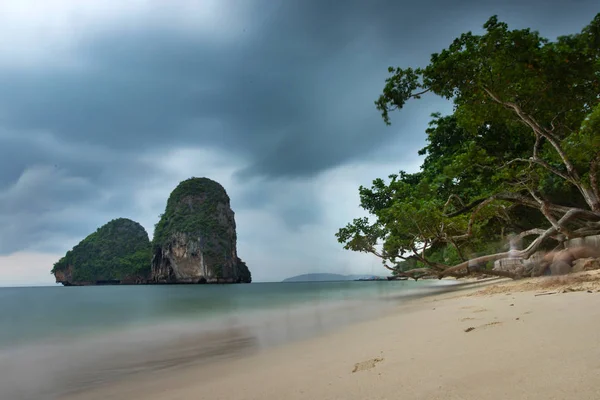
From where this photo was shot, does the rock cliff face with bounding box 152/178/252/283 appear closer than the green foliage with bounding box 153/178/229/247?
Yes

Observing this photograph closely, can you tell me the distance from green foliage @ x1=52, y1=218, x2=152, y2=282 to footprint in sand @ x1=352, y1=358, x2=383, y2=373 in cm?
12925

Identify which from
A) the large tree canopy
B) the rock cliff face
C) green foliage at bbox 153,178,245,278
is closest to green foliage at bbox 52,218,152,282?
the rock cliff face

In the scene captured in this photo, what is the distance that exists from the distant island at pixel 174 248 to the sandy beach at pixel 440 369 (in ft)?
338

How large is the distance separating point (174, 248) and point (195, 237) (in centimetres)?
775

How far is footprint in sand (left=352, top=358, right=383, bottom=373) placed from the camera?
3.07 metres

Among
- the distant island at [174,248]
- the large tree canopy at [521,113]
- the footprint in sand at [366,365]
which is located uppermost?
the distant island at [174,248]

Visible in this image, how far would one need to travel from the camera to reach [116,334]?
10.4 m

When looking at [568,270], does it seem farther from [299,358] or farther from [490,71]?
[299,358]

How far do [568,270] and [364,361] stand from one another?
12601 mm

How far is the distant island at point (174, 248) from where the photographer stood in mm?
103438

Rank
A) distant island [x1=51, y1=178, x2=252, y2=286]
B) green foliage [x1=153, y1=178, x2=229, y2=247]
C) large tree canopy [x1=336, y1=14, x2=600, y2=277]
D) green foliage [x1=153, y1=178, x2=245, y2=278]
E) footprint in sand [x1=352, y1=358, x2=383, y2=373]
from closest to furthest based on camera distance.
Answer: footprint in sand [x1=352, y1=358, x2=383, y2=373] < large tree canopy [x1=336, y1=14, x2=600, y2=277] < distant island [x1=51, y1=178, x2=252, y2=286] < green foliage [x1=153, y1=178, x2=245, y2=278] < green foliage [x1=153, y1=178, x2=229, y2=247]

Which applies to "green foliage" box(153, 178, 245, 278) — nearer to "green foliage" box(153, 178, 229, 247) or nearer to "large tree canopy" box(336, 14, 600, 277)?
"green foliage" box(153, 178, 229, 247)

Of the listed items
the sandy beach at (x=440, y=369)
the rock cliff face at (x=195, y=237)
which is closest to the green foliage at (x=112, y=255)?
the rock cliff face at (x=195, y=237)

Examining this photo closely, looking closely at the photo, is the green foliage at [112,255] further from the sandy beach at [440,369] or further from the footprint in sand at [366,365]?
the footprint in sand at [366,365]
